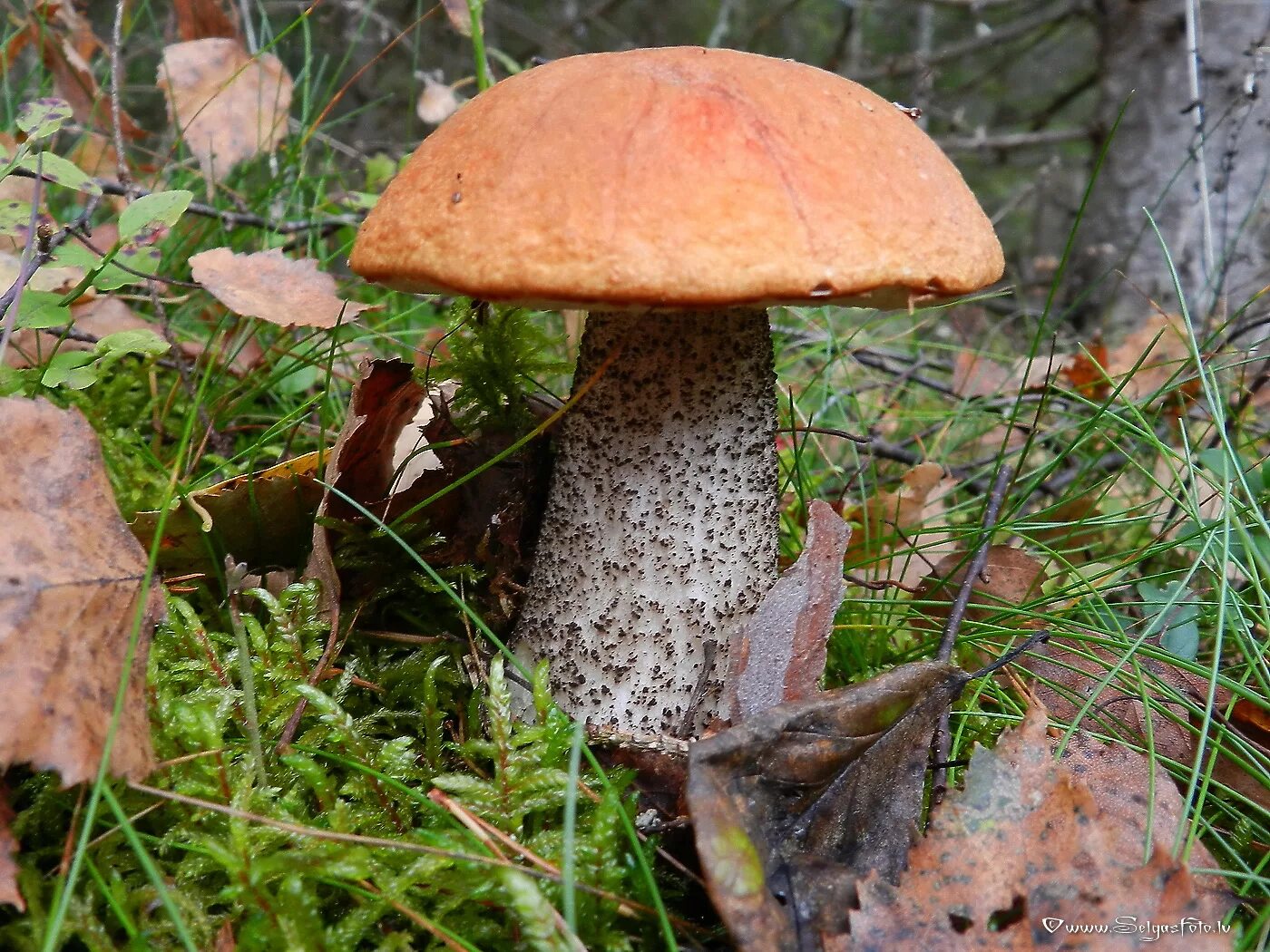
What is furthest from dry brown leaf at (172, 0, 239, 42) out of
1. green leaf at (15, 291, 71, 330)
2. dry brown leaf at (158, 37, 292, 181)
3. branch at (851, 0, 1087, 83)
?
branch at (851, 0, 1087, 83)

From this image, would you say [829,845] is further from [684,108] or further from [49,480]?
[49,480]

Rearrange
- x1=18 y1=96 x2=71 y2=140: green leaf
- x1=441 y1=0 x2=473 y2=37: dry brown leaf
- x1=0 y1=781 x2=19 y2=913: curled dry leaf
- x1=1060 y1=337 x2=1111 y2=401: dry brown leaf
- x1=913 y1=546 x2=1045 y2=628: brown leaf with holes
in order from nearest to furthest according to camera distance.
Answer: x1=0 y1=781 x2=19 y2=913: curled dry leaf
x1=18 y1=96 x2=71 y2=140: green leaf
x1=913 y1=546 x2=1045 y2=628: brown leaf with holes
x1=441 y1=0 x2=473 y2=37: dry brown leaf
x1=1060 y1=337 x2=1111 y2=401: dry brown leaf

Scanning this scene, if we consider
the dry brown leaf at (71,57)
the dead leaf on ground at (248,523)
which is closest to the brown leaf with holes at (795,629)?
the dead leaf on ground at (248,523)

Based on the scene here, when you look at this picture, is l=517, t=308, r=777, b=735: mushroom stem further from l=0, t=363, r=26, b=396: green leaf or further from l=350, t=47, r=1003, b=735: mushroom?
l=0, t=363, r=26, b=396: green leaf

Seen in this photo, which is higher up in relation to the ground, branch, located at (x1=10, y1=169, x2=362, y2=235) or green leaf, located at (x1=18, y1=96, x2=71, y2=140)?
green leaf, located at (x1=18, y1=96, x2=71, y2=140)

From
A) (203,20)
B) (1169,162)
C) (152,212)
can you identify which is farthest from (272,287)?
(1169,162)

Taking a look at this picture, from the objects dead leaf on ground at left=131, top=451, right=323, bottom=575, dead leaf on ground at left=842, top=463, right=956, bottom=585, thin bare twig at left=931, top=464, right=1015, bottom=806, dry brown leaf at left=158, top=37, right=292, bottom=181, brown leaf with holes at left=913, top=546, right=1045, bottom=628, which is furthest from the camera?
dry brown leaf at left=158, top=37, right=292, bottom=181

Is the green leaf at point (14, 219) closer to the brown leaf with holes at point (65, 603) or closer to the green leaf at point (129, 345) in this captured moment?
the green leaf at point (129, 345)
